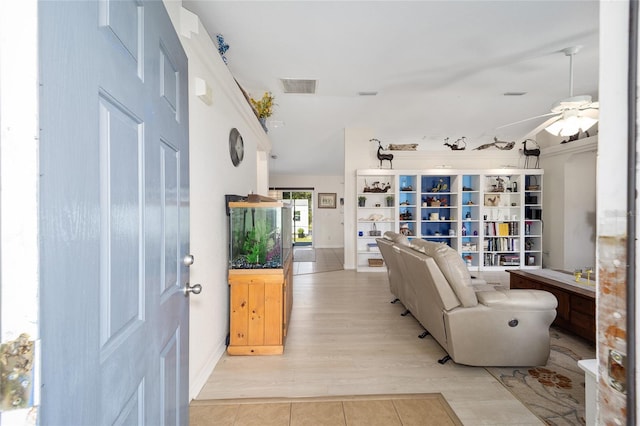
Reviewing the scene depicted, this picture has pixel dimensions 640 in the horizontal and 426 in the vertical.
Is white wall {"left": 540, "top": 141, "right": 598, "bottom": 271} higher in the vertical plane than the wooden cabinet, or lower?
higher

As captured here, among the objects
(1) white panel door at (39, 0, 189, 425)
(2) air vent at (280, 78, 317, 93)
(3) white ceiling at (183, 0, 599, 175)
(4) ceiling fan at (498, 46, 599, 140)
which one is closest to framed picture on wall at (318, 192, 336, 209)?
(3) white ceiling at (183, 0, 599, 175)

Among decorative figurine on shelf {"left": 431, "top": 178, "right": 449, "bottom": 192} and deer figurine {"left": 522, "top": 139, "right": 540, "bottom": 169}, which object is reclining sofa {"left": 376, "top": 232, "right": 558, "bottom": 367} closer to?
decorative figurine on shelf {"left": 431, "top": 178, "right": 449, "bottom": 192}

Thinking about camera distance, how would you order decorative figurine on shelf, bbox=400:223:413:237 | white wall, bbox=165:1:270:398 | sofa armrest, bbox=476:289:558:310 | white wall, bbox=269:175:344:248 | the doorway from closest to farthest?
white wall, bbox=165:1:270:398 < sofa armrest, bbox=476:289:558:310 < decorative figurine on shelf, bbox=400:223:413:237 < white wall, bbox=269:175:344:248 < the doorway

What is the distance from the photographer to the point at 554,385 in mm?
2070

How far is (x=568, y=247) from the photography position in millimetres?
5637

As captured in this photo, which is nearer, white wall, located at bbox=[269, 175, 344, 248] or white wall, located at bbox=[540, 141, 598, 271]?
white wall, located at bbox=[540, 141, 598, 271]

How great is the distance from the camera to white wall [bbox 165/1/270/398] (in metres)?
1.91

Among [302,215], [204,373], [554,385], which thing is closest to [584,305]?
[554,385]

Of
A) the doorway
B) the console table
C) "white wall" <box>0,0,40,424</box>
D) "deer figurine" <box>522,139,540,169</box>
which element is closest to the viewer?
"white wall" <box>0,0,40,424</box>

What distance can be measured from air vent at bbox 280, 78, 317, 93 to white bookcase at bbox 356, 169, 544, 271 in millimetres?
2334

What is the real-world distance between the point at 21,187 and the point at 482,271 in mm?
6859

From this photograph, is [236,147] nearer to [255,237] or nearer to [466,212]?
[255,237]

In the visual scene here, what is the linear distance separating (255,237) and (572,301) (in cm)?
307

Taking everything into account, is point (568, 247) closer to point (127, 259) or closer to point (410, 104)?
point (410, 104)
